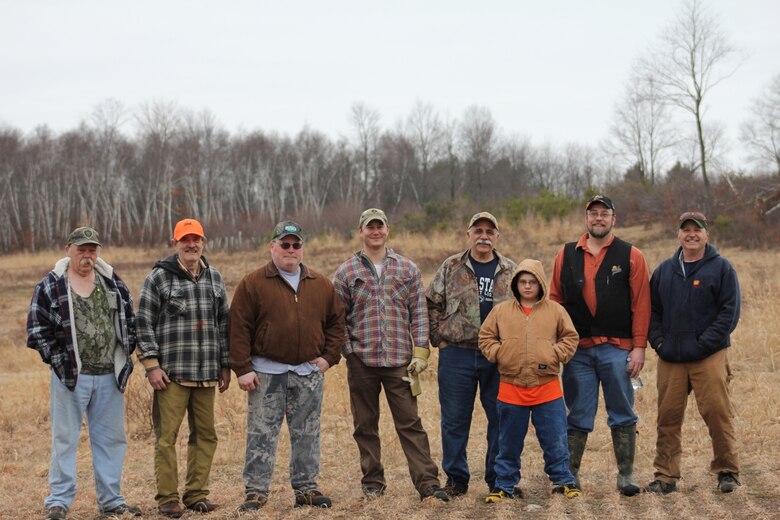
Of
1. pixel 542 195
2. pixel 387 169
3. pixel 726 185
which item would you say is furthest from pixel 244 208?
pixel 726 185

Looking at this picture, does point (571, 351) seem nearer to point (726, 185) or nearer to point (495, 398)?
point (495, 398)

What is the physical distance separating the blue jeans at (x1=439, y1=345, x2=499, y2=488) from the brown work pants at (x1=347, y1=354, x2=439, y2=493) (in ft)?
0.57

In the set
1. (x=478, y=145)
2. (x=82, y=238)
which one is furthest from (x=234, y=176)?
(x=82, y=238)

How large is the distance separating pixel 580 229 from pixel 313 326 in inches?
727

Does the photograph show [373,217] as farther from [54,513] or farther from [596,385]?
[54,513]

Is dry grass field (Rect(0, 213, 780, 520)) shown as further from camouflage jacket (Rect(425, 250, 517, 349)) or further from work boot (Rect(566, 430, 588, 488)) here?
camouflage jacket (Rect(425, 250, 517, 349))

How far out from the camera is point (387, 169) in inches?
2522

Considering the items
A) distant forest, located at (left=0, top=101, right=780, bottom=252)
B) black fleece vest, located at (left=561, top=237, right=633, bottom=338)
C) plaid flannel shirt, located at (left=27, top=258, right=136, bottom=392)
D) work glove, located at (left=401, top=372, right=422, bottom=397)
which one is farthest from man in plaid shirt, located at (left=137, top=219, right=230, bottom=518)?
distant forest, located at (left=0, top=101, right=780, bottom=252)

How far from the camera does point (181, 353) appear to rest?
538cm

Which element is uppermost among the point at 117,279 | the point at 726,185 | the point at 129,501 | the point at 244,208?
the point at 244,208

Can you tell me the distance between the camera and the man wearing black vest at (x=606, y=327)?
217 inches

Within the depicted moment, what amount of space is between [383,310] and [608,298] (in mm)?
1643

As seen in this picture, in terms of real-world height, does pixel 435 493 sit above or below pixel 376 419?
below

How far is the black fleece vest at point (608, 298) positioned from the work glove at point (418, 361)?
1.13 meters
